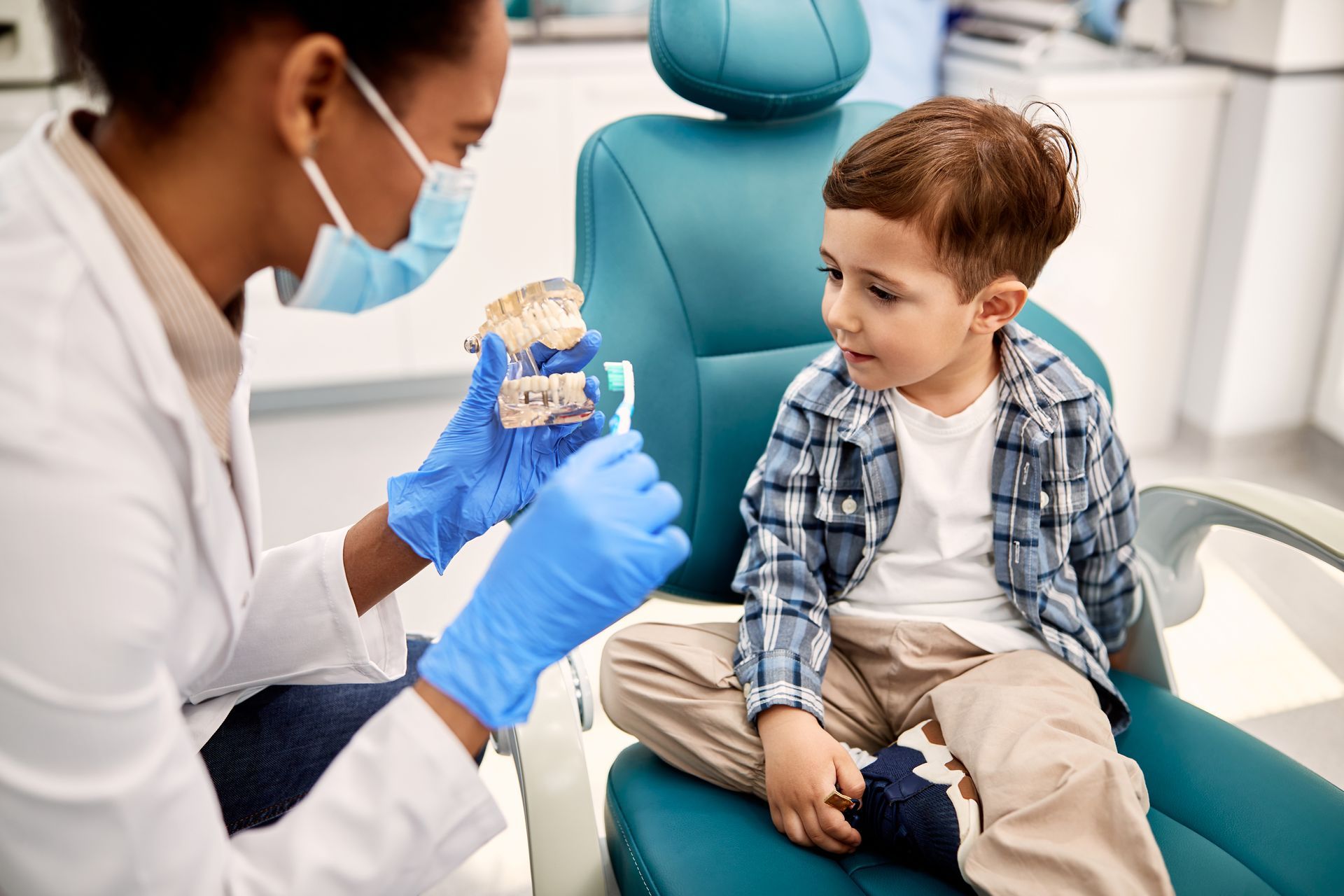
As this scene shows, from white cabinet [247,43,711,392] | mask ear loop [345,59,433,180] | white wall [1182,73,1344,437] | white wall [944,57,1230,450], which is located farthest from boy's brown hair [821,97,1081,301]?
white cabinet [247,43,711,392]

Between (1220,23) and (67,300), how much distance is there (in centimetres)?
255

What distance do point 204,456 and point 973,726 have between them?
0.74 m

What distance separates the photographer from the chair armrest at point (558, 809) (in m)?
0.96

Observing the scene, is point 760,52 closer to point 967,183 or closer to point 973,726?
point 967,183

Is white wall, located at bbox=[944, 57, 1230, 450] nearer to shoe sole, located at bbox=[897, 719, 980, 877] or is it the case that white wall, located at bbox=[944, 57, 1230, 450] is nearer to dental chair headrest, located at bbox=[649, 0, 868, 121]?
dental chair headrest, located at bbox=[649, 0, 868, 121]

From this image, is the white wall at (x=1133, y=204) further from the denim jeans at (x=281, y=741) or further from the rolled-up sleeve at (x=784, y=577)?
the denim jeans at (x=281, y=741)

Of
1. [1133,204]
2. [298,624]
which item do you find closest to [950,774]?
[298,624]

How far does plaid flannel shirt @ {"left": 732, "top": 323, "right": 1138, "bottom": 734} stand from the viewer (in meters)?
1.17

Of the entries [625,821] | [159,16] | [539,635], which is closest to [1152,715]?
[625,821]

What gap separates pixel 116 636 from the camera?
0.69 meters

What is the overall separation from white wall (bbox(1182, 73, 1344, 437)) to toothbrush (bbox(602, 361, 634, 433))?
1.93m

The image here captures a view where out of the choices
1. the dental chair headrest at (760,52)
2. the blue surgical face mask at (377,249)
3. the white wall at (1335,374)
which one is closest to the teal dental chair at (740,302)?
the dental chair headrest at (760,52)

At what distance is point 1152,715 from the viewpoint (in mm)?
1179

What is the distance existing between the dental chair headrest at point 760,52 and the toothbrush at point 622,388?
1.30 ft
